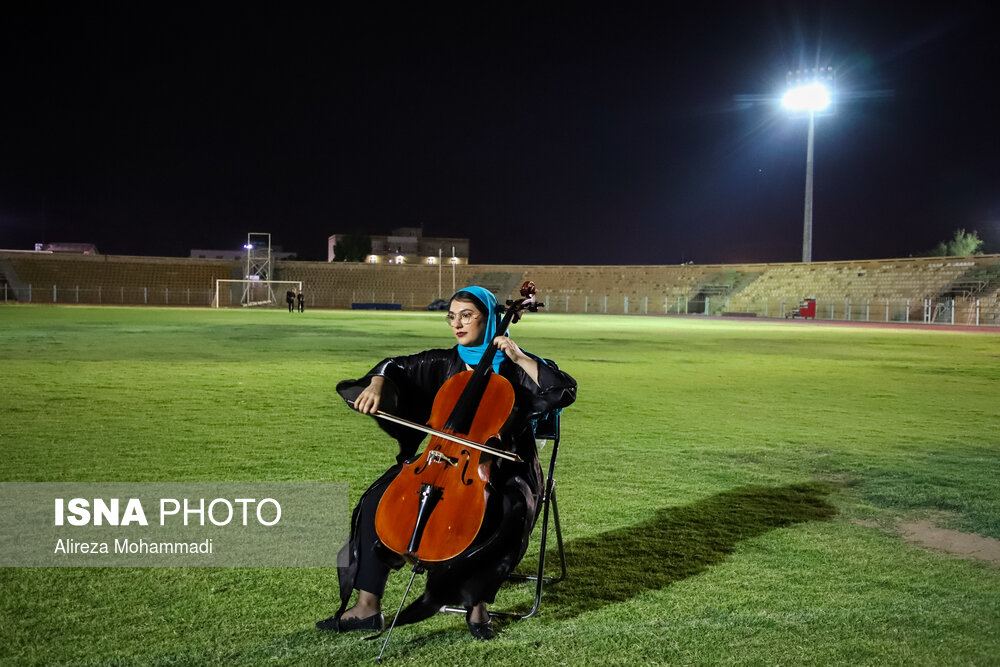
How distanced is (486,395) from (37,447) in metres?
5.43

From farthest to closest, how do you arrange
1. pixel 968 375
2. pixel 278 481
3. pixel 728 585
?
pixel 968 375
pixel 278 481
pixel 728 585

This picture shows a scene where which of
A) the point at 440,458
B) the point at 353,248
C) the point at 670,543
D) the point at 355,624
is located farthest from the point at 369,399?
the point at 353,248

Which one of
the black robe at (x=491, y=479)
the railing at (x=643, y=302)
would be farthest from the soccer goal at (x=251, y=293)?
the black robe at (x=491, y=479)

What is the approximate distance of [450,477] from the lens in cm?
310

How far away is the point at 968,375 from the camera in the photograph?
15086 millimetres

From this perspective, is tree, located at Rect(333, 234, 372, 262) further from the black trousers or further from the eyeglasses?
the black trousers

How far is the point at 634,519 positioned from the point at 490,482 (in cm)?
223

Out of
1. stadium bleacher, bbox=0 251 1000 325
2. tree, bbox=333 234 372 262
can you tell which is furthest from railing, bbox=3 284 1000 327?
tree, bbox=333 234 372 262

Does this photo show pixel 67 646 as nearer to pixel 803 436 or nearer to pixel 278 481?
pixel 278 481

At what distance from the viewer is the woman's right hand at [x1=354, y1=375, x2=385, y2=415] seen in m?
3.49

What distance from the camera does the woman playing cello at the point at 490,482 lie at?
10.6ft

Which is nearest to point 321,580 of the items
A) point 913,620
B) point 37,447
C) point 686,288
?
point 913,620

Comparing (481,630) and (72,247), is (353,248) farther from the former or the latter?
(481,630)

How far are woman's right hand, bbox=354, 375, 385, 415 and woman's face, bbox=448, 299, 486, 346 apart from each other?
439 millimetres
